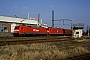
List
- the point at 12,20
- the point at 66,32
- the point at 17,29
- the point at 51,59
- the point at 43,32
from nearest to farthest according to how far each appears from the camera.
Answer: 1. the point at 51,59
2. the point at 17,29
3. the point at 43,32
4. the point at 66,32
5. the point at 12,20

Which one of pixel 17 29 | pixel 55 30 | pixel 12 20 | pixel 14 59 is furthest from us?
pixel 12 20

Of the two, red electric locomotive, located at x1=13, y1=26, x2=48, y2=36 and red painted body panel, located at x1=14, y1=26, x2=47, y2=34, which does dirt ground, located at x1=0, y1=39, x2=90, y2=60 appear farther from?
red painted body panel, located at x1=14, y1=26, x2=47, y2=34

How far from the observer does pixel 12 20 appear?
81.1 m

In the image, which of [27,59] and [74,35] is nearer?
[27,59]

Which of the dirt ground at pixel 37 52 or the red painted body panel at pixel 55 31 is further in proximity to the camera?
the red painted body panel at pixel 55 31

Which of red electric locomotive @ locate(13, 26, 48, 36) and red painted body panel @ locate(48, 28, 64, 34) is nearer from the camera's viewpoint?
red electric locomotive @ locate(13, 26, 48, 36)

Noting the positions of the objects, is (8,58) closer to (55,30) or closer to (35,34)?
(35,34)

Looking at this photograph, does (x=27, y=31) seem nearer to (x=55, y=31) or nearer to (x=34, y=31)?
→ (x=34, y=31)

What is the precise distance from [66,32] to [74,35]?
21.2 m

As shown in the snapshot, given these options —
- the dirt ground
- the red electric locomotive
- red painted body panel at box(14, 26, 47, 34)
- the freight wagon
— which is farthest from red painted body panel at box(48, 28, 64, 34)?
the dirt ground

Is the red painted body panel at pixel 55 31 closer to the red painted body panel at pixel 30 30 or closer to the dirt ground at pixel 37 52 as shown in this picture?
the red painted body panel at pixel 30 30

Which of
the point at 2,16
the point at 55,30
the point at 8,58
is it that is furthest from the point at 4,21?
the point at 8,58

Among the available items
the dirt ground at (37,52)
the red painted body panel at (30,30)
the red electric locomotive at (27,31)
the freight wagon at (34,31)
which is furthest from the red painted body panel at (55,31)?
the dirt ground at (37,52)

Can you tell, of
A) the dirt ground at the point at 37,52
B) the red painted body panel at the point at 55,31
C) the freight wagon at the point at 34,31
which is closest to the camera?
the dirt ground at the point at 37,52
